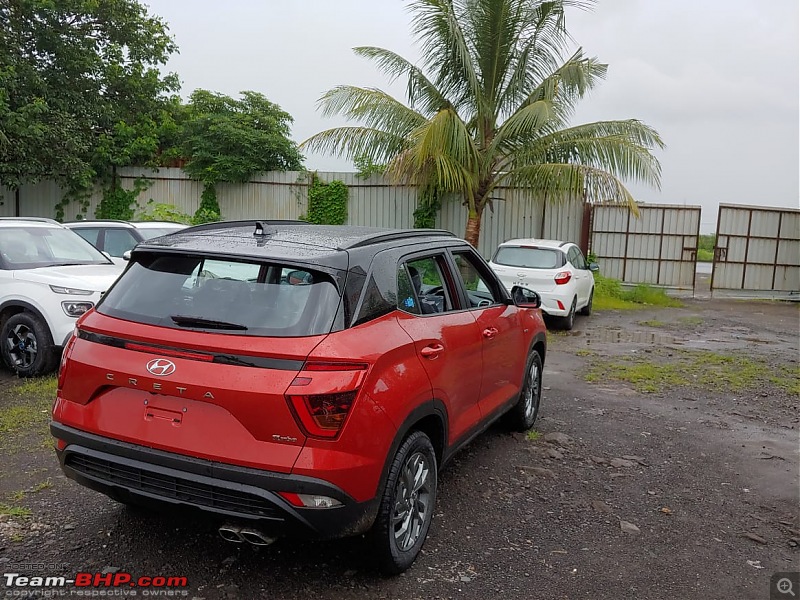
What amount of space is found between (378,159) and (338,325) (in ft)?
39.3

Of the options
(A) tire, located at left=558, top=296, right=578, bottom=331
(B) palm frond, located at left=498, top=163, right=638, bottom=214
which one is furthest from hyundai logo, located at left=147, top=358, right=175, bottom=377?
(B) palm frond, located at left=498, top=163, right=638, bottom=214

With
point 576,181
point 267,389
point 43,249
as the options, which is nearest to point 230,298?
point 267,389

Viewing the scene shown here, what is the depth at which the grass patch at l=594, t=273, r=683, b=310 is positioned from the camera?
50.9ft

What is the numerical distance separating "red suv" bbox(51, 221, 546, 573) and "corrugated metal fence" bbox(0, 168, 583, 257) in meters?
13.1

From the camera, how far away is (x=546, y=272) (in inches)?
433

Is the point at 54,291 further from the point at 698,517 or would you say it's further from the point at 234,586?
the point at 698,517

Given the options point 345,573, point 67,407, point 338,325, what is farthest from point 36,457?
point 338,325

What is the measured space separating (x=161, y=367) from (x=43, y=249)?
572 centimetres

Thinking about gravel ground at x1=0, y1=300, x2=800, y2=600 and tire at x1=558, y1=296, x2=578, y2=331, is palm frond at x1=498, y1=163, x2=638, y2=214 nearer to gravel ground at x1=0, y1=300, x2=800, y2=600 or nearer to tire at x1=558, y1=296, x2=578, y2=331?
tire at x1=558, y1=296, x2=578, y2=331

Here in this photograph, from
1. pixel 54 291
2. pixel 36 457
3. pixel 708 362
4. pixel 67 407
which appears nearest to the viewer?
pixel 67 407

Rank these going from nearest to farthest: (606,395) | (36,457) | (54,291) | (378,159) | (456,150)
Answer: (36,457), (54,291), (606,395), (456,150), (378,159)

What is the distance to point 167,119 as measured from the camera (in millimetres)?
19094

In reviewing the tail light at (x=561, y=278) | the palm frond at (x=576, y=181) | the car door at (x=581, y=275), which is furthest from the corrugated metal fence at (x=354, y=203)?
the tail light at (x=561, y=278)

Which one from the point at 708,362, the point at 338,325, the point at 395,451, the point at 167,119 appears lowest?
the point at 708,362
